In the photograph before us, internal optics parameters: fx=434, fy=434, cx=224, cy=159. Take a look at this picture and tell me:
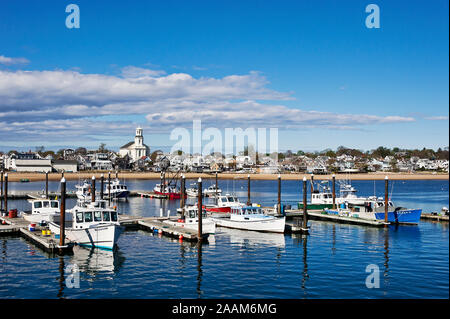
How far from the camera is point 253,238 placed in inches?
1590

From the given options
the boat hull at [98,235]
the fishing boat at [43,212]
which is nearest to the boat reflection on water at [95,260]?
the boat hull at [98,235]

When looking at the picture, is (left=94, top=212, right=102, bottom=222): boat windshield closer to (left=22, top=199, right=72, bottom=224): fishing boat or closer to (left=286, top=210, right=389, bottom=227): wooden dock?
(left=22, top=199, right=72, bottom=224): fishing boat

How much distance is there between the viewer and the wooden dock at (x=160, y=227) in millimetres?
37906

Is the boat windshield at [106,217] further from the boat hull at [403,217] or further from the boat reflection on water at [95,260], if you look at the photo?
the boat hull at [403,217]

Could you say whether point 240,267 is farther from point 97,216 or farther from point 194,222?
point 194,222

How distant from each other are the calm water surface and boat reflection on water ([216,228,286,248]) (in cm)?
9

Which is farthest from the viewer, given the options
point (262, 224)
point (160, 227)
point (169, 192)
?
point (169, 192)

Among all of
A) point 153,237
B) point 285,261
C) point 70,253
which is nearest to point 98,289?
point 70,253

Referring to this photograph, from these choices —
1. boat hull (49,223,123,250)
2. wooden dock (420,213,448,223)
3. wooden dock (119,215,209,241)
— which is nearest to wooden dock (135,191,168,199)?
wooden dock (119,215,209,241)

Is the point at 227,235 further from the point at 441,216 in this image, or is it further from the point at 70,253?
the point at 441,216

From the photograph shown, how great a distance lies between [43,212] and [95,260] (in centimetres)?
1621

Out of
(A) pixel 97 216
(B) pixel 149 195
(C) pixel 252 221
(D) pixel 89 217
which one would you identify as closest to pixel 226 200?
(C) pixel 252 221
